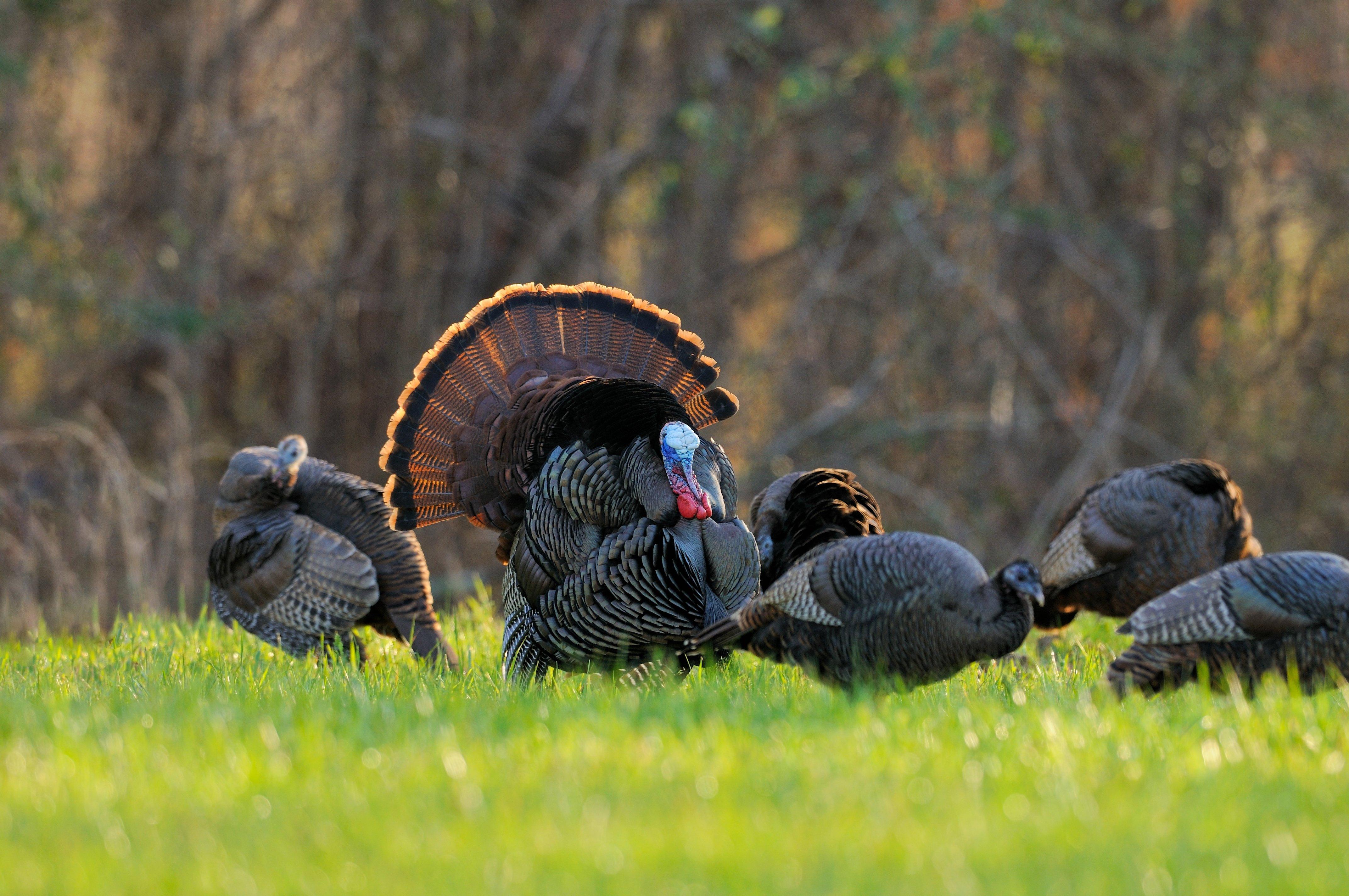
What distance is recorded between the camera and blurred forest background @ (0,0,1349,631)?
11.4 meters

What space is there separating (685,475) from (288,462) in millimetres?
2084

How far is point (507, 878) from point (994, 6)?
1033 cm

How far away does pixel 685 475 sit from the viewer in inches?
183

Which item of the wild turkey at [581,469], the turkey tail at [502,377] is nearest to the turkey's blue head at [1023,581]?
the wild turkey at [581,469]

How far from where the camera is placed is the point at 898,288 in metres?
11.8

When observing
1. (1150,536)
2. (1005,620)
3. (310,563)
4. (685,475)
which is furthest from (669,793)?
(1150,536)

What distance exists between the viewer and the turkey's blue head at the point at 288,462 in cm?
584

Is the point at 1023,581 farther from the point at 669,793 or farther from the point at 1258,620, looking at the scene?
the point at 669,793

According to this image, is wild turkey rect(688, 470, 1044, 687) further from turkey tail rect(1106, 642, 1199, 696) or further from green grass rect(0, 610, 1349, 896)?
turkey tail rect(1106, 642, 1199, 696)

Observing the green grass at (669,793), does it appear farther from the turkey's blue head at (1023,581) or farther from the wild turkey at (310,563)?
the wild turkey at (310,563)

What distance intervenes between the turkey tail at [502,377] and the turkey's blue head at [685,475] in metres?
0.71

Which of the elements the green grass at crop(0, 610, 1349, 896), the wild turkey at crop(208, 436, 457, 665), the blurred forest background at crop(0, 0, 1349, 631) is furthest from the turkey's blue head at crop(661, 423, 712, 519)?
the blurred forest background at crop(0, 0, 1349, 631)

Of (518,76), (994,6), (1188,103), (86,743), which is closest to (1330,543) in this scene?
(1188,103)

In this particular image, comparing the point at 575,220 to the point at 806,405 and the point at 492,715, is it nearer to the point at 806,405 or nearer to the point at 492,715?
the point at 806,405
